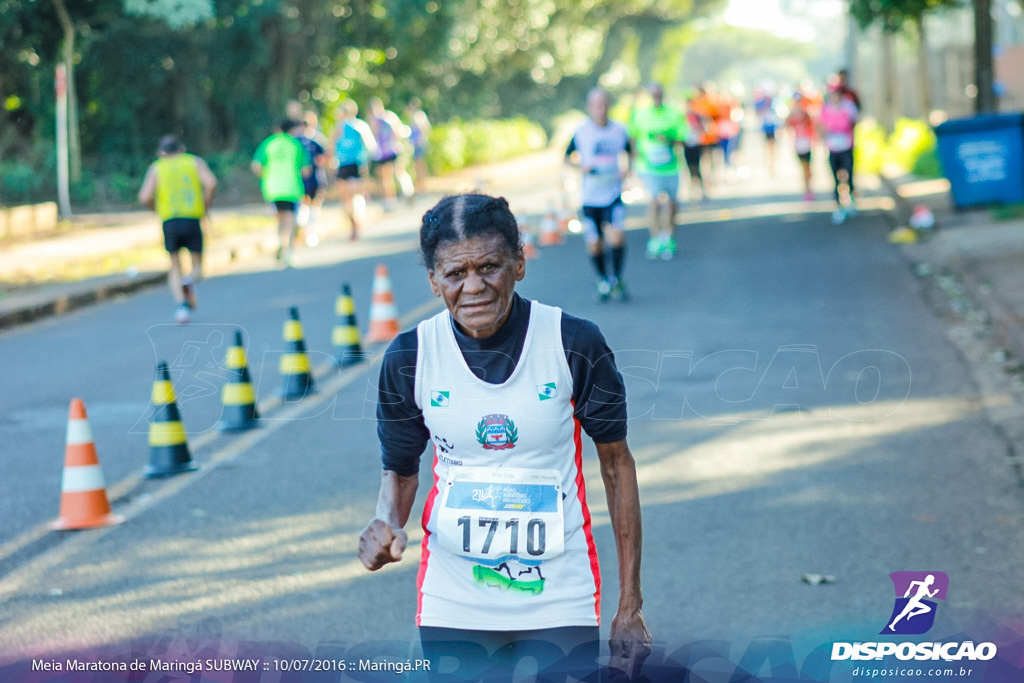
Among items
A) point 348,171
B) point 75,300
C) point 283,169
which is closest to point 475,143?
point 348,171

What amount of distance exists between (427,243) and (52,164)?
27285 millimetres

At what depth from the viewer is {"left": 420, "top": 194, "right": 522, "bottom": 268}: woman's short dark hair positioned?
3.31 meters

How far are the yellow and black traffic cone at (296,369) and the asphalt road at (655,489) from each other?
0.14m

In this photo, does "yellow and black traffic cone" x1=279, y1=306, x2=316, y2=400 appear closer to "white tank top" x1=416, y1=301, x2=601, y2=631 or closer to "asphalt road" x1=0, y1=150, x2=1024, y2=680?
"asphalt road" x1=0, y1=150, x2=1024, y2=680

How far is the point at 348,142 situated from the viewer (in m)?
23.5

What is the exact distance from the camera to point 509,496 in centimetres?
328

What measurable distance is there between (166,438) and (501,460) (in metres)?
5.08

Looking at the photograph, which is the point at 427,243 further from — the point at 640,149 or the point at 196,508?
the point at 640,149

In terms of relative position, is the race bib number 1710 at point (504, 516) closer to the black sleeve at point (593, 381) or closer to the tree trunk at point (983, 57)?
the black sleeve at point (593, 381)

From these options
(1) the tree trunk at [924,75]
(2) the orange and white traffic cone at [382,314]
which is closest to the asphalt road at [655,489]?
(2) the orange and white traffic cone at [382,314]

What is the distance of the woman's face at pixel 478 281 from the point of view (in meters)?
3.27

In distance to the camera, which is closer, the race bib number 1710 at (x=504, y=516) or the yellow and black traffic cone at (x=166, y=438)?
the race bib number 1710 at (x=504, y=516)

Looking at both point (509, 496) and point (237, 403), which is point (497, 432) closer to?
point (509, 496)

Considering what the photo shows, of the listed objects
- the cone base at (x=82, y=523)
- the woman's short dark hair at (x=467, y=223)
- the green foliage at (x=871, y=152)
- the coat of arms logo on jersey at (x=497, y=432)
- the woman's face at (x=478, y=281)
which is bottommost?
the green foliage at (x=871, y=152)
